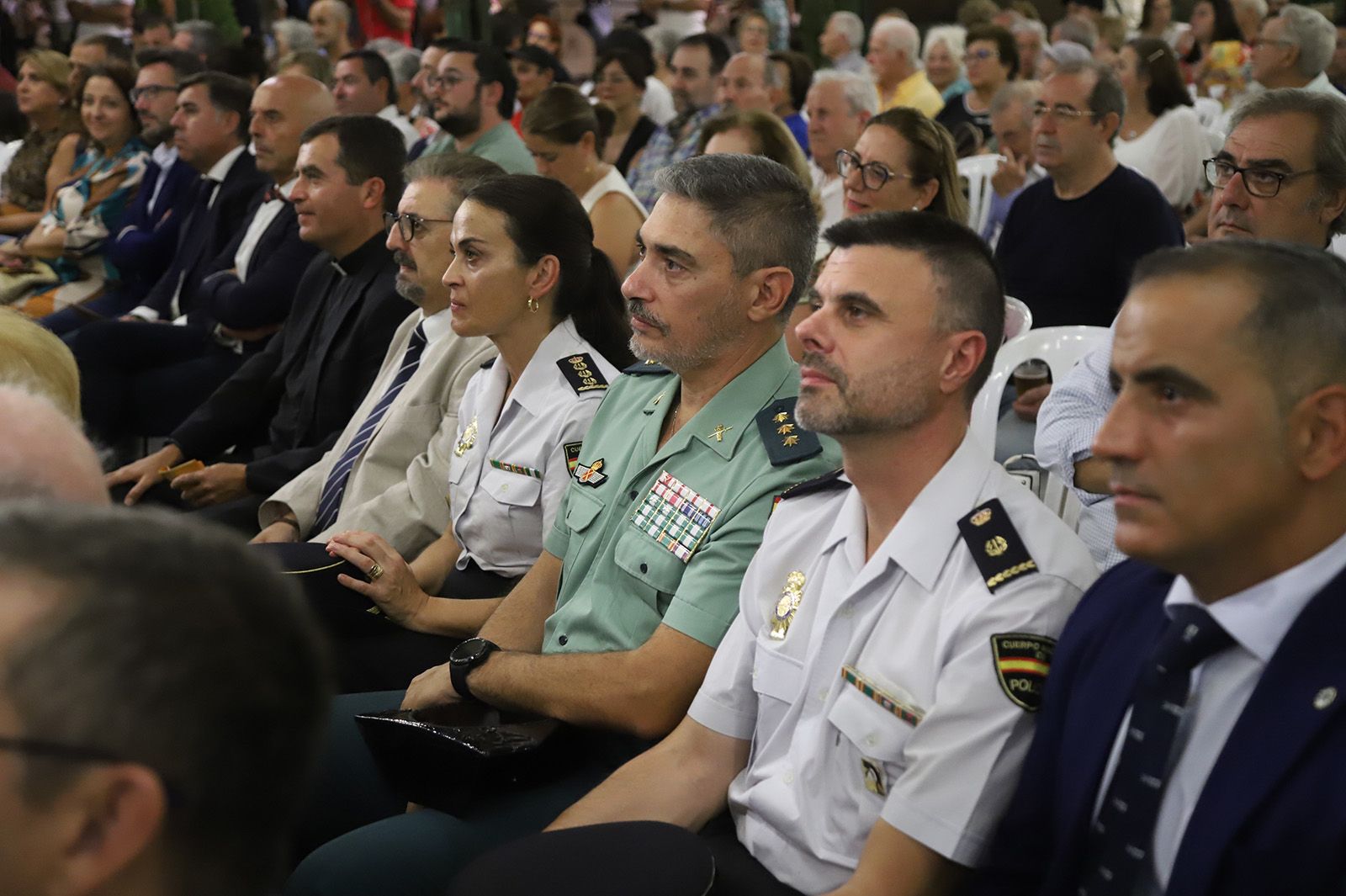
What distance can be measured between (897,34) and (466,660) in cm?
609

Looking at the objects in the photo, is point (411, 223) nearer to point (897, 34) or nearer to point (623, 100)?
point (623, 100)

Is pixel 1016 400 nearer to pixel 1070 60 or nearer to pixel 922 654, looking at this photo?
pixel 922 654

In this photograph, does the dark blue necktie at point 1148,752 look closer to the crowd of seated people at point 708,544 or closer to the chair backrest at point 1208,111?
the crowd of seated people at point 708,544

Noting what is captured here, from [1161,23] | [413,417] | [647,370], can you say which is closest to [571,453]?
[647,370]

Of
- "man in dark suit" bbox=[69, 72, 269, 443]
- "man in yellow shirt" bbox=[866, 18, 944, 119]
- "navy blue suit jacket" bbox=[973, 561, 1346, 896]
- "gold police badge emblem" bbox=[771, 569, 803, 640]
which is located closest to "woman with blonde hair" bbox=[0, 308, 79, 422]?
"gold police badge emblem" bbox=[771, 569, 803, 640]

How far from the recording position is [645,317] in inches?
89.0

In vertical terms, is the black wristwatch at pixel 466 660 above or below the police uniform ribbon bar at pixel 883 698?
below

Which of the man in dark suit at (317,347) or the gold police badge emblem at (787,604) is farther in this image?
the man in dark suit at (317,347)

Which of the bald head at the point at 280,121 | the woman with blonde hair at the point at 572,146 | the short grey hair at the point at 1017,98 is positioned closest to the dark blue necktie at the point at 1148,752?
the woman with blonde hair at the point at 572,146

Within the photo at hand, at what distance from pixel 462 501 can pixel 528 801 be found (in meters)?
0.89

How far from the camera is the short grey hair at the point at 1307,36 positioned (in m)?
5.88

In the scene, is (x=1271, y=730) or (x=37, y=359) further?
(x=37, y=359)

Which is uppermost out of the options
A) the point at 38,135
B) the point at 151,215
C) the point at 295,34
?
the point at 295,34

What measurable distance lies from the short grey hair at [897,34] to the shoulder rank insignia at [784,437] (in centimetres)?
579
